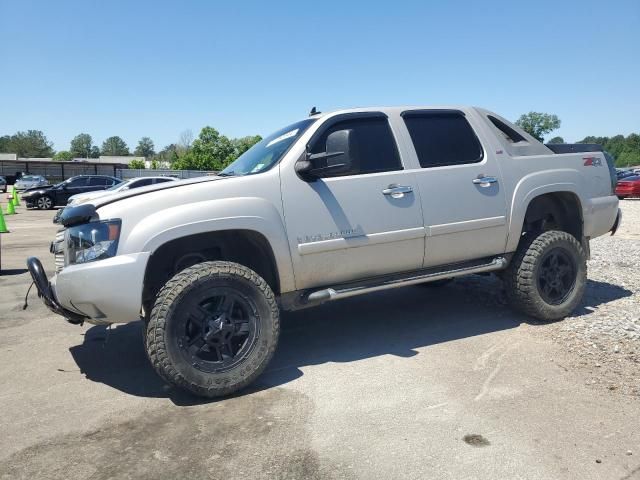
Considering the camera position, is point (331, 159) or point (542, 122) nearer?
point (331, 159)

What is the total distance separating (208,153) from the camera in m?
60.6

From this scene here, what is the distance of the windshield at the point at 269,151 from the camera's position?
4230 millimetres

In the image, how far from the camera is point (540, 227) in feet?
17.8

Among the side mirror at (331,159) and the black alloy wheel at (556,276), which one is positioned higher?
the side mirror at (331,159)

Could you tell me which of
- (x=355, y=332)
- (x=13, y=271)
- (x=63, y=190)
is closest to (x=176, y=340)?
(x=355, y=332)

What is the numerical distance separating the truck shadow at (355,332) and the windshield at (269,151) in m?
1.62

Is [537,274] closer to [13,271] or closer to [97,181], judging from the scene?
[13,271]

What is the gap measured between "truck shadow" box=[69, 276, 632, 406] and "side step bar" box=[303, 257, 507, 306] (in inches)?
23.1

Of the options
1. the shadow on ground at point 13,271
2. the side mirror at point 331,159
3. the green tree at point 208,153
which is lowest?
the shadow on ground at point 13,271

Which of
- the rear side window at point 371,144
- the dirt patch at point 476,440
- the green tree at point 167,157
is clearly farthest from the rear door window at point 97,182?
the green tree at point 167,157

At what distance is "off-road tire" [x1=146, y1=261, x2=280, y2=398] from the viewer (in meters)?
3.45

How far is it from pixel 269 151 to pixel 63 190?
2260 centimetres

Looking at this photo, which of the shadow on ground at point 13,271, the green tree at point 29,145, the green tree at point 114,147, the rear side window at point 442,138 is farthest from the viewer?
the green tree at point 114,147

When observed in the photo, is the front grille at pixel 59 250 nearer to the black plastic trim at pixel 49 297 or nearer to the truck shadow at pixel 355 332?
the black plastic trim at pixel 49 297
